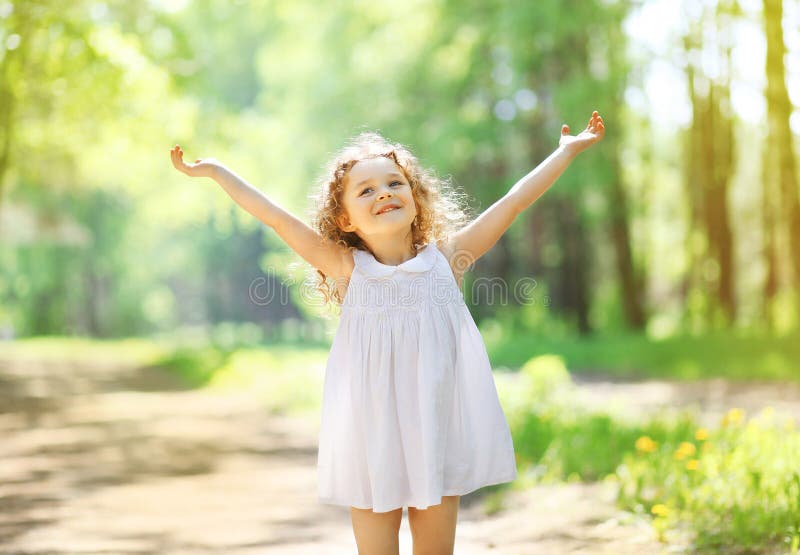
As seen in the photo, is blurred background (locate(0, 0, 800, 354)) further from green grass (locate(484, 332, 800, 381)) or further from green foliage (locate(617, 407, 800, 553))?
green foliage (locate(617, 407, 800, 553))

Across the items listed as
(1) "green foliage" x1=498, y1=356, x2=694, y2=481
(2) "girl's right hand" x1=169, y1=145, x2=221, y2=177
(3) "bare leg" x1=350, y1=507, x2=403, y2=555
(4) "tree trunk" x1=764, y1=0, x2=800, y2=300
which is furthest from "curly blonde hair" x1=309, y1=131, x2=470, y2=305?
(4) "tree trunk" x1=764, y1=0, x2=800, y2=300

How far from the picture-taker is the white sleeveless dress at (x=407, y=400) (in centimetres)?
322

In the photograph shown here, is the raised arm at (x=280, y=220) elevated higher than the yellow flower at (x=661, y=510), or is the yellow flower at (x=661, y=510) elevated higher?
the raised arm at (x=280, y=220)

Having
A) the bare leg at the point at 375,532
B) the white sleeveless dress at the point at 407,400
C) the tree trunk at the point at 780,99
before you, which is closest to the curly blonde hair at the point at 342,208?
the white sleeveless dress at the point at 407,400

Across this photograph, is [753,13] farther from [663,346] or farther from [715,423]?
[715,423]

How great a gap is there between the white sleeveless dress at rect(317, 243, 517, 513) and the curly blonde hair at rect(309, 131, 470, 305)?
20cm

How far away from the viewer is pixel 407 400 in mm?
3266

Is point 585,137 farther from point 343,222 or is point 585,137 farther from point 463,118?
point 463,118

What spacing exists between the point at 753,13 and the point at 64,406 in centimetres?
1246

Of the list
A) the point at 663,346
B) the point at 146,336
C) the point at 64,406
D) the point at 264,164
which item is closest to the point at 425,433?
the point at 64,406

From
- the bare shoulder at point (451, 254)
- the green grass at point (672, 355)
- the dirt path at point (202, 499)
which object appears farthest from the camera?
the green grass at point (672, 355)

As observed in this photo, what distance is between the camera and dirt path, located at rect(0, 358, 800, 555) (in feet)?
15.8

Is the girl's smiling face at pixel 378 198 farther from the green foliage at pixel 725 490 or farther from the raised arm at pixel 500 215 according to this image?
the green foliage at pixel 725 490

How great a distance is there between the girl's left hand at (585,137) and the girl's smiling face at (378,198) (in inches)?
27.6
